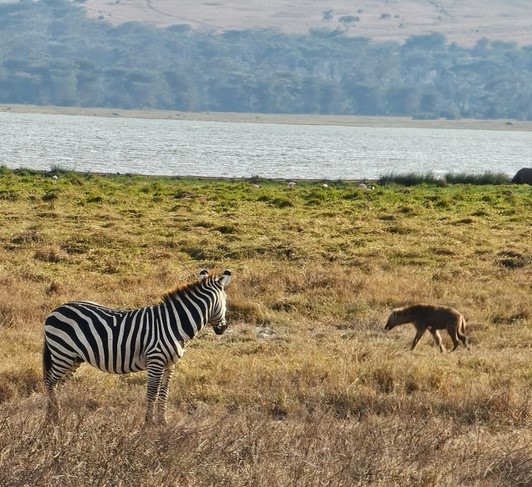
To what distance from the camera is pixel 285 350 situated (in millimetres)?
13000

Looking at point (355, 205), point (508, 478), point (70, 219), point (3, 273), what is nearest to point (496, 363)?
point (508, 478)

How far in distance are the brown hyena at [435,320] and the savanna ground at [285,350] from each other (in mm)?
269

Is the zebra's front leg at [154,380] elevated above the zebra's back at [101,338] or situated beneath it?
situated beneath

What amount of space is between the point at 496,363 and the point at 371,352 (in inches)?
55.8

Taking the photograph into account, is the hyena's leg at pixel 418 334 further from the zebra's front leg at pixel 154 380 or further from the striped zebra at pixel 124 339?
the zebra's front leg at pixel 154 380

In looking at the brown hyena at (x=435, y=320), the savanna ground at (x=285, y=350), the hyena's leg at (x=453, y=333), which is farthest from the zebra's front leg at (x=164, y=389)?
the hyena's leg at (x=453, y=333)

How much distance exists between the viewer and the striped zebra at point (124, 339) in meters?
9.61

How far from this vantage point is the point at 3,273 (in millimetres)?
17875

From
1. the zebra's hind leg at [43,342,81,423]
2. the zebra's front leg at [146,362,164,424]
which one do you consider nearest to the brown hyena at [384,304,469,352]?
the zebra's front leg at [146,362,164,424]

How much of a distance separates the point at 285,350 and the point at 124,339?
12.2ft

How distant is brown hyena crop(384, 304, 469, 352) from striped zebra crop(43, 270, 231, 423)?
4.80 meters

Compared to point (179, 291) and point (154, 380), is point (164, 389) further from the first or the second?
point (179, 291)

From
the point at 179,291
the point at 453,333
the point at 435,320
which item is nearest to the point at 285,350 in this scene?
the point at 435,320

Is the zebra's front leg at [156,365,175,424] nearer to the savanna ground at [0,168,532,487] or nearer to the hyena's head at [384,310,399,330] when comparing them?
the savanna ground at [0,168,532,487]
